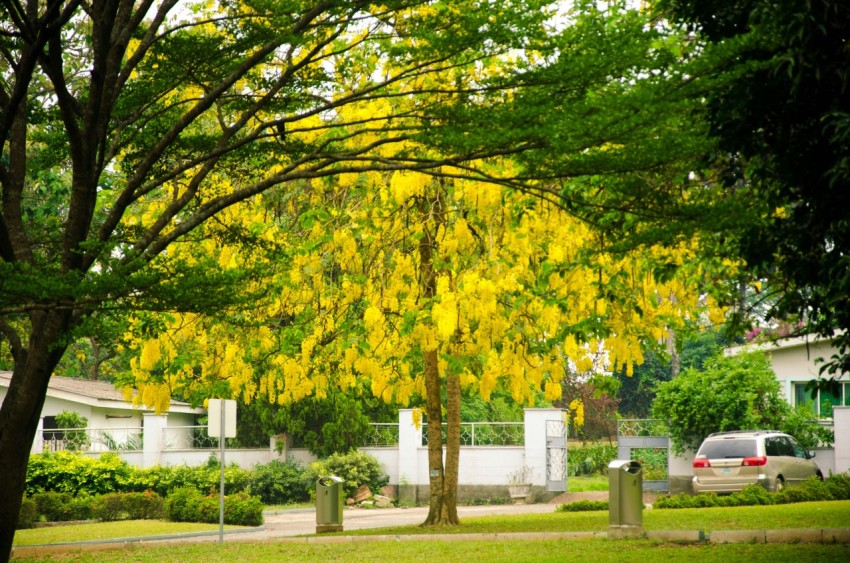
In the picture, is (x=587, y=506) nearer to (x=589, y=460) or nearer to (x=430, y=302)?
(x=430, y=302)

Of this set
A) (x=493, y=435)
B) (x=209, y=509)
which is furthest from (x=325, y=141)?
(x=493, y=435)

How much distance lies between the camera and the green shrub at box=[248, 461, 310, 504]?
3016 cm

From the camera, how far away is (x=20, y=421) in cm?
989

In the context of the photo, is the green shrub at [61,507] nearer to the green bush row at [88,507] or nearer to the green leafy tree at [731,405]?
the green bush row at [88,507]

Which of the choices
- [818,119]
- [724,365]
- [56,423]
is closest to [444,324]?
[818,119]

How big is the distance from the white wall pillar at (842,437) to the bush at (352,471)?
41.4 feet

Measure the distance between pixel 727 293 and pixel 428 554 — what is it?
494cm

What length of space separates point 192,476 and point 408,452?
6852 mm

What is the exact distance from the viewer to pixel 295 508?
1120 inches

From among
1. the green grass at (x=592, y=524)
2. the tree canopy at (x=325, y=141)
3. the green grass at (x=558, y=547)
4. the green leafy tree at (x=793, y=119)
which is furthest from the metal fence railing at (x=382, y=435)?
the green leafy tree at (x=793, y=119)

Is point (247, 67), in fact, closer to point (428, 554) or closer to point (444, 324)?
point (444, 324)

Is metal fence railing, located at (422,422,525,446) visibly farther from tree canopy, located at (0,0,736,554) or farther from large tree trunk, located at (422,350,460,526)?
tree canopy, located at (0,0,736,554)

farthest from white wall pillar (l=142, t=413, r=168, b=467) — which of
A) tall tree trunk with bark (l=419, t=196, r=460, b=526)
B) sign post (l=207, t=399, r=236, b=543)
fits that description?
tall tree trunk with bark (l=419, t=196, r=460, b=526)

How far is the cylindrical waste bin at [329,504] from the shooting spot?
18.1m
